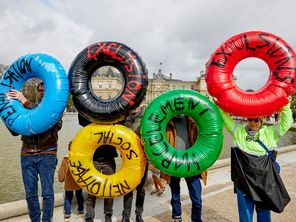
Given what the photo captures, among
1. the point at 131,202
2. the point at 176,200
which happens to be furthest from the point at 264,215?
the point at 131,202

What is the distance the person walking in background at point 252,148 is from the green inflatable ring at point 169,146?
1.05 feet

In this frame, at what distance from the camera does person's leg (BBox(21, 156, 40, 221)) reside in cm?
345

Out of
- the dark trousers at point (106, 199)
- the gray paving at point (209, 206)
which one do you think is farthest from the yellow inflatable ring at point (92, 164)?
the gray paving at point (209, 206)

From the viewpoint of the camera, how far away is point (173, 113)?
362 centimetres

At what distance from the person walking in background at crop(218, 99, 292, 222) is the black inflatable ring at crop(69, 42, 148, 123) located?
4.52 ft

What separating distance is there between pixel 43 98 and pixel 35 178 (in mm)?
1066

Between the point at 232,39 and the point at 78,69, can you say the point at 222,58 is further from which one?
the point at 78,69

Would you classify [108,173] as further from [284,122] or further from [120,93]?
[284,122]

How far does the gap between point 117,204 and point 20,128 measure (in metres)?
2.29

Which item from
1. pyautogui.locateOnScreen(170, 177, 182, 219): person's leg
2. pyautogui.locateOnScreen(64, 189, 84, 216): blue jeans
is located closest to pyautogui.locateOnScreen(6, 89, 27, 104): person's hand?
pyautogui.locateOnScreen(64, 189, 84, 216): blue jeans

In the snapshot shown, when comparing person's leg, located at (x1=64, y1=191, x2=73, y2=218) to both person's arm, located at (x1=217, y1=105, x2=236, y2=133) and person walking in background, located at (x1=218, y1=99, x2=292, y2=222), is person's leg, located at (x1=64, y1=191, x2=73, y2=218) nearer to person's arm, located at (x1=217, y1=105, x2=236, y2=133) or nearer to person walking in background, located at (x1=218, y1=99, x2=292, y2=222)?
person walking in background, located at (x1=218, y1=99, x2=292, y2=222)

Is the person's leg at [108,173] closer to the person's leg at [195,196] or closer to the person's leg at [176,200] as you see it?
the person's leg at [176,200]

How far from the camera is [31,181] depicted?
3.47 metres

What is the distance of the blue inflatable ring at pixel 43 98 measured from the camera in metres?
3.30
